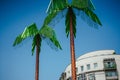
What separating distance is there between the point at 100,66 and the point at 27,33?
55867 millimetres

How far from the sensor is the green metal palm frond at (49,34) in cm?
2106

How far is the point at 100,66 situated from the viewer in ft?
243

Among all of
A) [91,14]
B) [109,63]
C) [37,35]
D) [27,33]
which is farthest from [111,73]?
[91,14]

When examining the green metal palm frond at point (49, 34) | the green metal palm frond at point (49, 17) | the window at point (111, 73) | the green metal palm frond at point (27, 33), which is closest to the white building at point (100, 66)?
the window at point (111, 73)

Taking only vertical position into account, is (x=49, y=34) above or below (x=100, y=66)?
below

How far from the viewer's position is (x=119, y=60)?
7412 cm

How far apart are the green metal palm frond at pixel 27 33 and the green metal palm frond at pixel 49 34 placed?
2.75 ft

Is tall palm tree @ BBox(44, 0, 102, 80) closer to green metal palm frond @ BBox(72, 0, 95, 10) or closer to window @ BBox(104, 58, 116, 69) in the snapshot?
green metal palm frond @ BBox(72, 0, 95, 10)

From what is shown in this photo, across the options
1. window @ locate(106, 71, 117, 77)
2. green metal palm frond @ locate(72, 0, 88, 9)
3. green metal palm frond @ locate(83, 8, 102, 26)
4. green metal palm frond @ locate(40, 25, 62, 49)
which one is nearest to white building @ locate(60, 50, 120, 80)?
window @ locate(106, 71, 117, 77)

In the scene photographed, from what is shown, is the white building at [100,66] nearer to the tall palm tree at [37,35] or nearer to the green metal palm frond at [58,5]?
the tall palm tree at [37,35]

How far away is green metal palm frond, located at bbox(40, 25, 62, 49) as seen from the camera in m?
21.1

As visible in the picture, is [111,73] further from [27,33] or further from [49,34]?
[27,33]

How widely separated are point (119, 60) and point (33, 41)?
185 ft

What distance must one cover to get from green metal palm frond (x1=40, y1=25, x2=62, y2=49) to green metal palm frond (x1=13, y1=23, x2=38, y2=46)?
837mm
